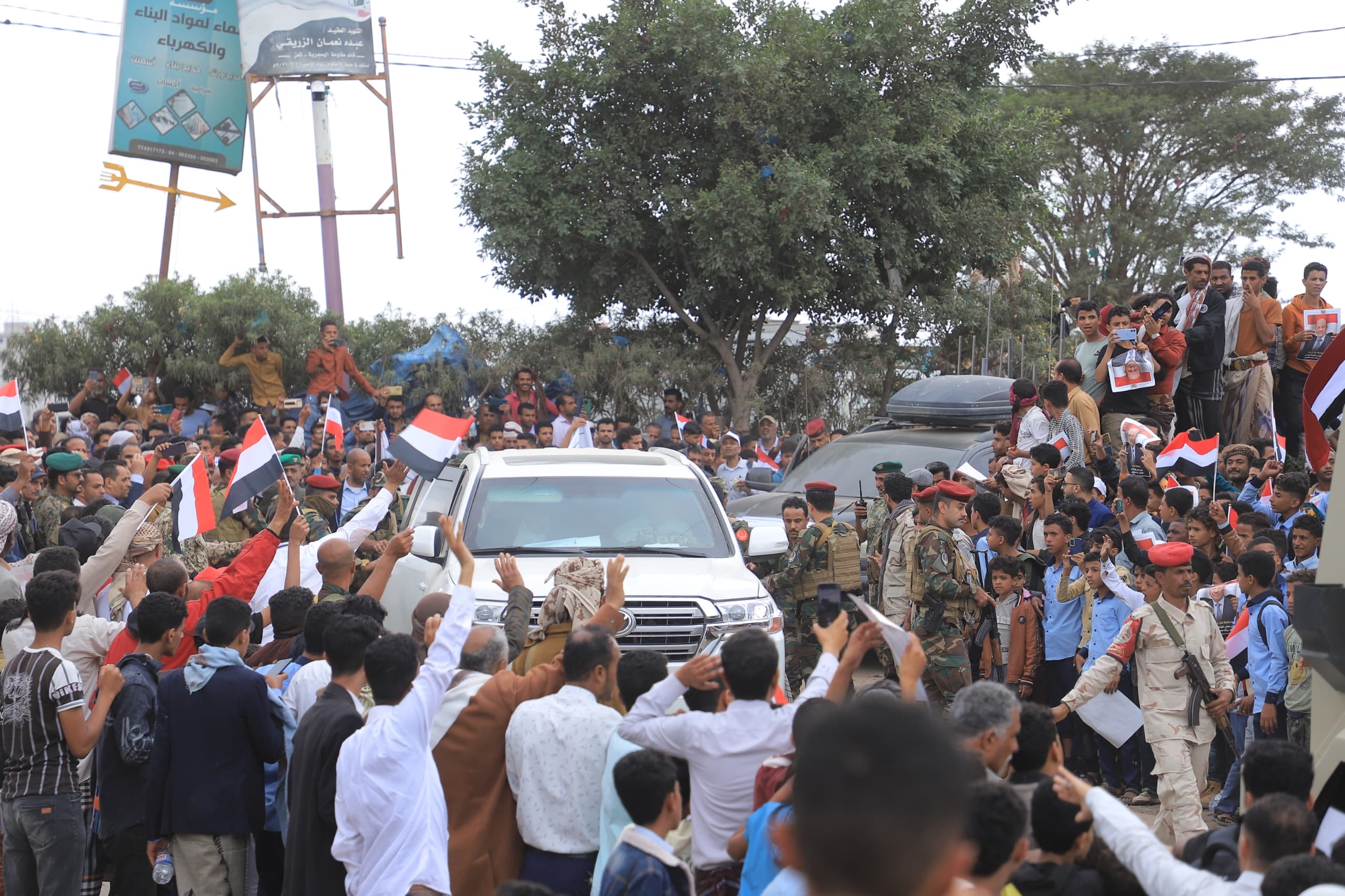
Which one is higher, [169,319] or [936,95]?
[936,95]

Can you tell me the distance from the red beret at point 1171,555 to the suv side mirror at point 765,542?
217 centimetres

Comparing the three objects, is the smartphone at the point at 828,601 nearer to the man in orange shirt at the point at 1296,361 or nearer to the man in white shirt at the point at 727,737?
the man in white shirt at the point at 727,737

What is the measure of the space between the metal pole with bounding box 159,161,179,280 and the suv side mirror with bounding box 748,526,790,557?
20.1 m

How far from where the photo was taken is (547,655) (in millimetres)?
5582

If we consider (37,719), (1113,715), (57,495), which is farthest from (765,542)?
(57,495)

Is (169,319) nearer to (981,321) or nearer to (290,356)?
(290,356)

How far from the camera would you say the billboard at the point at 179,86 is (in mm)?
23984

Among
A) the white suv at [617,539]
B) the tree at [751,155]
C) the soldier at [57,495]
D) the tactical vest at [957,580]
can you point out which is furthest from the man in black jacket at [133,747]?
the tree at [751,155]

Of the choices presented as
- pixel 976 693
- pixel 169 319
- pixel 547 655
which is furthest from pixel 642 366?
pixel 976 693

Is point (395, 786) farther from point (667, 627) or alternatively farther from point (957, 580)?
point (957, 580)

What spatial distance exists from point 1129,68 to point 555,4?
70.0 feet

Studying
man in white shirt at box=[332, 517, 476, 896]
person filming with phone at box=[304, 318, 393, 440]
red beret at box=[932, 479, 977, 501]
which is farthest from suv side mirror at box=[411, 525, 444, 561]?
person filming with phone at box=[304, 318, 393, 440]

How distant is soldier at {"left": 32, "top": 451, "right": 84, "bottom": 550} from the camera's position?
8906 millimetres

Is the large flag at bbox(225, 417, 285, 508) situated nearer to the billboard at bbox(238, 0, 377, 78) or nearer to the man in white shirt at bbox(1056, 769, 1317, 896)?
the man in white shirt at bbox(1056, 769, 1317, 896)
